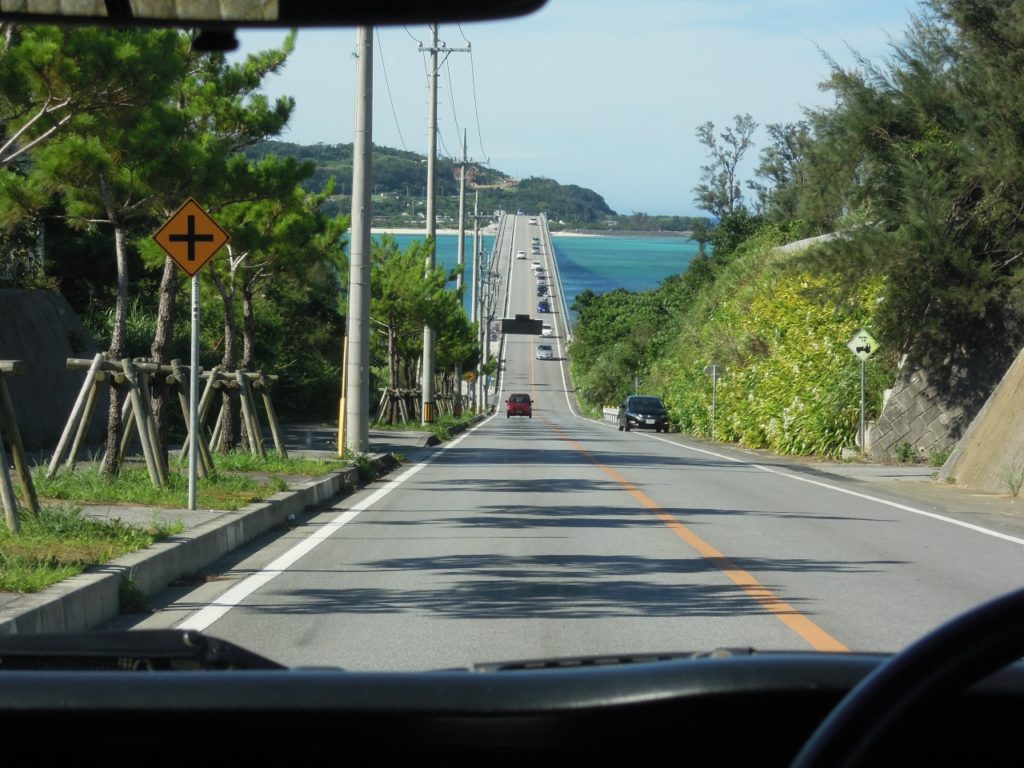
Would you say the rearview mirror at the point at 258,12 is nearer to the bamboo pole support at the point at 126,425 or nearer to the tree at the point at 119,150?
the tree at the point at 119,150

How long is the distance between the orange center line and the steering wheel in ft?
19.9

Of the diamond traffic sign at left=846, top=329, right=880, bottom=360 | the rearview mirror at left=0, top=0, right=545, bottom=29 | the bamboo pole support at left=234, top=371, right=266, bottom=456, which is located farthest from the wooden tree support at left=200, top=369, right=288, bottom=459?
the rearview mirror at left=0, top=0, right=545, bottom=29

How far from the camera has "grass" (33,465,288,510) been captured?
13.6 metres

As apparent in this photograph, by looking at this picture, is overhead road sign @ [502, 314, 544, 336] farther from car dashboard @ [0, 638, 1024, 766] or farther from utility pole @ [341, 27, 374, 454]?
car dashboard @ [0, 638, 1024, 766]

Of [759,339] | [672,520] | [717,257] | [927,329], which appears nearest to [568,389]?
[717,257]

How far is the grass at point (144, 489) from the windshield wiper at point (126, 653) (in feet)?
35.3

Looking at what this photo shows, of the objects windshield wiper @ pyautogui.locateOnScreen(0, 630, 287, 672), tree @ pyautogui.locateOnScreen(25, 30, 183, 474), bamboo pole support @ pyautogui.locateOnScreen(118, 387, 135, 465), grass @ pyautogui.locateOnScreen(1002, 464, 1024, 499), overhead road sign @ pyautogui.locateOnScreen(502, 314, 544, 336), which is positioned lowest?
overhead road sign @ pyautogui.locateOnScreen(502, 314, 544, 336)

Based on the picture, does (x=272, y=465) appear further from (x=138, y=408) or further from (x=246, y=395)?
(x=138, y=408)

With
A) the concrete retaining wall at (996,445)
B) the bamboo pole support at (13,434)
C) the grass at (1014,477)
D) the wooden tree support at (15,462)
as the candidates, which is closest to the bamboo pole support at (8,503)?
the wooden tree support at (15,462)

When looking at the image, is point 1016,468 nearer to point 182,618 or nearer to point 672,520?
point 672,520

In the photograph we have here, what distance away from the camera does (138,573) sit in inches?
368

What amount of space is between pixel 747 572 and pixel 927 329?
1884cm

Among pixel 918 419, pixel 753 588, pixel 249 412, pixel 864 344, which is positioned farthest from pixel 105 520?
pixel 918 419

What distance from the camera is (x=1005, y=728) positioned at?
2348 millimetres
